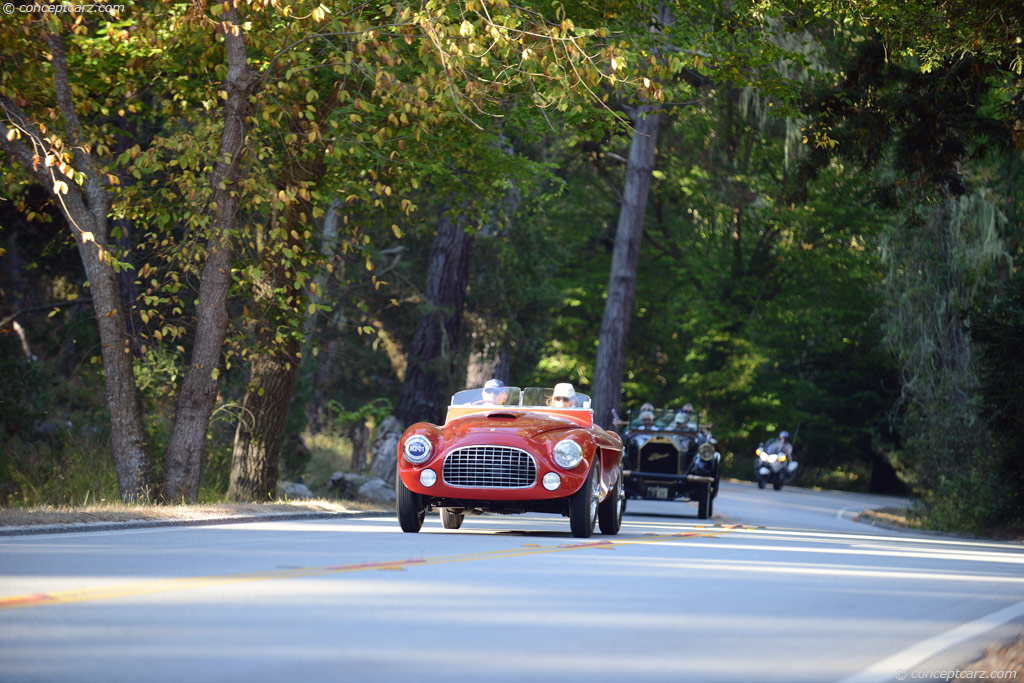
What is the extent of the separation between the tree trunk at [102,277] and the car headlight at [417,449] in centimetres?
503

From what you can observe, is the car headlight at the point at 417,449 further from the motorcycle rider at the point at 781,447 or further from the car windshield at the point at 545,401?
the motorcycle rider at the point at 781,447

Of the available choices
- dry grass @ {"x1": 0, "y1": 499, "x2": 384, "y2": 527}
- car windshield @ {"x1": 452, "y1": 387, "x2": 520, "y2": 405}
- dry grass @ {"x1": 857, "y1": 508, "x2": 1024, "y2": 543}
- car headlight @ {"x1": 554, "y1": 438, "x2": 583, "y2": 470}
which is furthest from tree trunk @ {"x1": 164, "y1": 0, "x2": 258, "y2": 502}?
dry grass @ {"x1": 857, "y1": 508, "x2": 1024, "y2": 543}

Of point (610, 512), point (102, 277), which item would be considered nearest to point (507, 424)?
point (610, 512)

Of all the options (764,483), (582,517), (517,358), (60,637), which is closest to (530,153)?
(517,358)

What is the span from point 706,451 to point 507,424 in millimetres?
10178

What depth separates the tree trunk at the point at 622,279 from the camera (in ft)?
110

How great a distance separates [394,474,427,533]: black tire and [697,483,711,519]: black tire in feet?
34.0

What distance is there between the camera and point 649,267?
5641 cm

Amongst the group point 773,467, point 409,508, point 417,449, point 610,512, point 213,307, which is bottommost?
point 409,508

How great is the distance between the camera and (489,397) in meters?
16.5

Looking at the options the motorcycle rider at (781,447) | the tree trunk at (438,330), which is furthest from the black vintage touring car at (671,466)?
the motorcycle rider at (781,447)

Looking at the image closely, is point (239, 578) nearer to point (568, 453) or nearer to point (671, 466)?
point (568, 453)

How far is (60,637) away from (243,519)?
30.4ft

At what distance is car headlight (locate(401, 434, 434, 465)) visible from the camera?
1409cm
